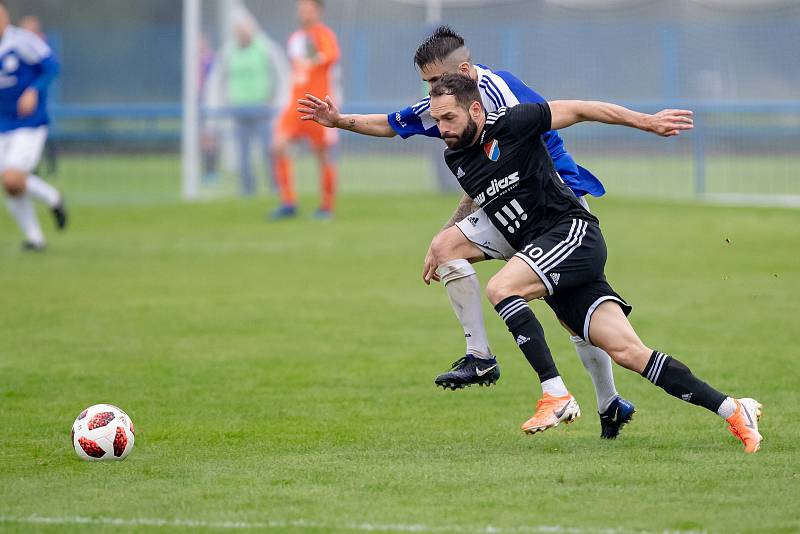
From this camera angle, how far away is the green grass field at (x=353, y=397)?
523 centimetres

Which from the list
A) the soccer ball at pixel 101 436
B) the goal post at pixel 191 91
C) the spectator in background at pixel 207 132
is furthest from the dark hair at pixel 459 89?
the spectator in background at pixel 207 132

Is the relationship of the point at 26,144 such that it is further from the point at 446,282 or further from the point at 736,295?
the point at 446,282

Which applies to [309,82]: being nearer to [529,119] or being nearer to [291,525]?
[529,119]

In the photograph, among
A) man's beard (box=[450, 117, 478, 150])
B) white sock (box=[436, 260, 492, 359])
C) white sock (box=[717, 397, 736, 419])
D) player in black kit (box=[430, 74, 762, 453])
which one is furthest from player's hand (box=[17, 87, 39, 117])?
white sock (box=[717, 397, 736, 419])

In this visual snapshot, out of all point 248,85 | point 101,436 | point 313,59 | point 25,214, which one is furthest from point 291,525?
point 248,85

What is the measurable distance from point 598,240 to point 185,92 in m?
16.1

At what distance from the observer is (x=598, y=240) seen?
255 inches

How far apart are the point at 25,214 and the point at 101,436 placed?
10251 millimetres

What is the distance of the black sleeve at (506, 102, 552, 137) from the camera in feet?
20.6

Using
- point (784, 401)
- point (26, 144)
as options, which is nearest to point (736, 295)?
point (784, 401)

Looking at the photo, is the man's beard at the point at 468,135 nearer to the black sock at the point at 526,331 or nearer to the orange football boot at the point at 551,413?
the black sock at the point at 526,331

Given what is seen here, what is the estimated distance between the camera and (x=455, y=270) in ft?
22.7

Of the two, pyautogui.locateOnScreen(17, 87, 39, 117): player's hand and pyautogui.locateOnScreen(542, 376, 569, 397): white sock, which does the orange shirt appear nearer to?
pyautogui.locateOnScreen(17, 87, 39, 117): player's hand

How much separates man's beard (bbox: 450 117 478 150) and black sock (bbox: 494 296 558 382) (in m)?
0.80
